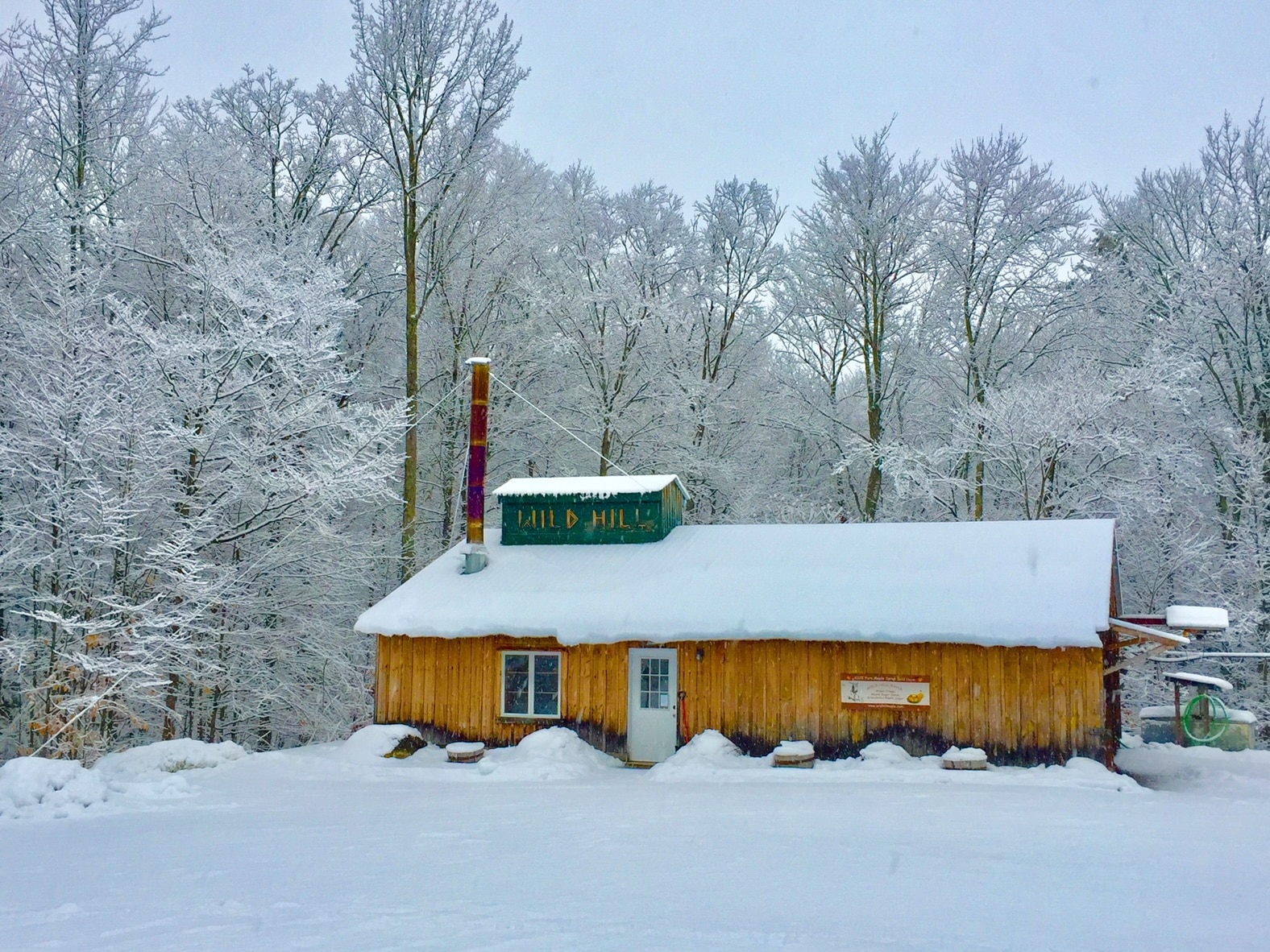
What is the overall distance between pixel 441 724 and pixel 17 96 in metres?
14.0

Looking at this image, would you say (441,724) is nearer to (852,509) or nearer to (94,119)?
(94,119)

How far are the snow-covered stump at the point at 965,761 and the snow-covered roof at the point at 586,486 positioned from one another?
6.97m

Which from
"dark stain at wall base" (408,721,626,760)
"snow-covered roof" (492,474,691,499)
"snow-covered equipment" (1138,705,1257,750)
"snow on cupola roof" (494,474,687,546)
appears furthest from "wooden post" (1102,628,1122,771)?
"snow-covered roof" (492,474,691,499)

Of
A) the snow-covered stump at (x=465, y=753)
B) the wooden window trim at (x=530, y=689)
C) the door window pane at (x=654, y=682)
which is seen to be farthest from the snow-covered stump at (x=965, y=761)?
the snow-covered stump at (x=465, y=753)

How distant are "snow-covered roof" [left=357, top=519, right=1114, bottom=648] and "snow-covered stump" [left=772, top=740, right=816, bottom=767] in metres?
1.53

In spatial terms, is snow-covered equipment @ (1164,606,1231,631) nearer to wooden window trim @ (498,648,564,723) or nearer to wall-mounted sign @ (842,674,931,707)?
wall-mounted sign @ (842,674,931,707)

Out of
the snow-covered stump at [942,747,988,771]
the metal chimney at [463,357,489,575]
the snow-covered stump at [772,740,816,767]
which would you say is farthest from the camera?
the metal chimney at [463,357,489,575]

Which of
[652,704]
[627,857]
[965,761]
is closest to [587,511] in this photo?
[652,704]

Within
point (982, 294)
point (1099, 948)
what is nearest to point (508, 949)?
point (1099, 948)

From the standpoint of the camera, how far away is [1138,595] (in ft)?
76.1

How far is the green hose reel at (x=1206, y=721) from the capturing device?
16125mm

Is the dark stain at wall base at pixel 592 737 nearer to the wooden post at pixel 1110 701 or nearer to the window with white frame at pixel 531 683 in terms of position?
the window with white frame at pixel 531 683

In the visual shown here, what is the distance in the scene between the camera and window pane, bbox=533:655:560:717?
1570 cm

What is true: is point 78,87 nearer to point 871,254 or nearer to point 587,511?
point 587,511
